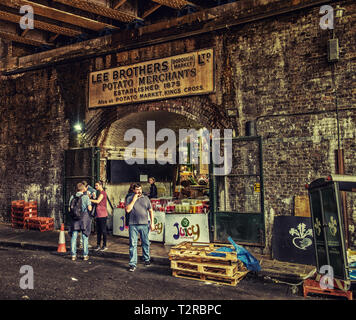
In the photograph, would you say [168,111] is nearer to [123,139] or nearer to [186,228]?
[123,139]

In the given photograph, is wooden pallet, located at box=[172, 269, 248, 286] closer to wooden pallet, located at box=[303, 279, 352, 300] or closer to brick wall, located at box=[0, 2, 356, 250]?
wooden pallet, located at box=[303, 279, 352, 300]

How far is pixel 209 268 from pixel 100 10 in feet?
27.4

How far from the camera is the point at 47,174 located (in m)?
13.3

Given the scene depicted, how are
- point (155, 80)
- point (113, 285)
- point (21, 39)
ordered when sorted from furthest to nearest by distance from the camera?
1. point (21, 39)
2. point (155, 80)
3. point (113, 285)

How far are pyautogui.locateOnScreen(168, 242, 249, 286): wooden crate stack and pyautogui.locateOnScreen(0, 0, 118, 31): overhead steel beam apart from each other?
8239mm

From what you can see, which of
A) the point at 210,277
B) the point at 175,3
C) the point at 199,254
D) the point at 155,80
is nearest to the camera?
the point at 210,277

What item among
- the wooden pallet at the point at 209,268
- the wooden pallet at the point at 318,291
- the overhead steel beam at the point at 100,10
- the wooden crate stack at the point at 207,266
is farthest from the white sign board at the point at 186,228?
the overhead steel beam at the point at 100,10

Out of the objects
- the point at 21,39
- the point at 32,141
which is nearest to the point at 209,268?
the point at 32,141

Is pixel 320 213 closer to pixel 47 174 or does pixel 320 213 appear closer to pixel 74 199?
pixel 74 199

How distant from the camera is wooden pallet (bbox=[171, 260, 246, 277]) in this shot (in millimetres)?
6500

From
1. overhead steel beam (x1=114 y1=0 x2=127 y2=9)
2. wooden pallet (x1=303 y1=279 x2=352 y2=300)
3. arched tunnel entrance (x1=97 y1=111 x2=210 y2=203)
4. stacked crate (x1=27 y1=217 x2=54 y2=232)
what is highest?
overhead steel beam (x1=114 y1=0 x2=127 y2=9)

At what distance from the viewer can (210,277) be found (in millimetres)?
6852

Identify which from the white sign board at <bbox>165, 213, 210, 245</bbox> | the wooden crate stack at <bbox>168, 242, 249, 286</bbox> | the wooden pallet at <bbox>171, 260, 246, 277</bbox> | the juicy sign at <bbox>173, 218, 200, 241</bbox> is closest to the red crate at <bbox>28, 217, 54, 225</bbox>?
the white sign board at <bbox>165, 213, 210, 245</bbox>

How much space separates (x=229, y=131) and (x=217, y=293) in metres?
5.01
